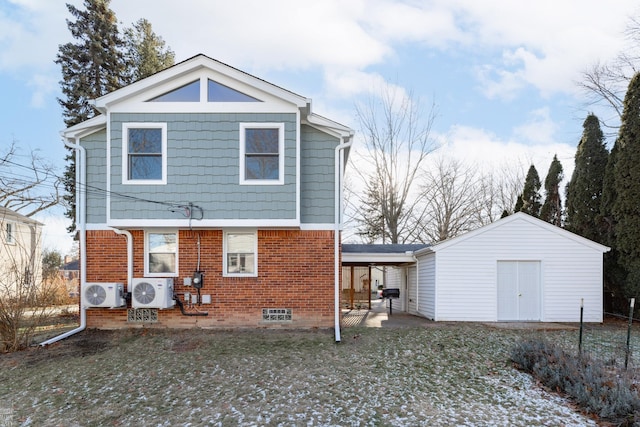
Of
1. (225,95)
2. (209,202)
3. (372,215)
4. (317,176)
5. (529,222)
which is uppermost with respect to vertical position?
(225,95)

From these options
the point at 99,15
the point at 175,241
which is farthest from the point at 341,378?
the point at 99,15

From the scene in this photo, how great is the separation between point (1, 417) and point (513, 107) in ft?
65.6

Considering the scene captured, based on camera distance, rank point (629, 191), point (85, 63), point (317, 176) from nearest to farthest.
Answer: point (317, 176) < point (629, 191) < point (85, 63)

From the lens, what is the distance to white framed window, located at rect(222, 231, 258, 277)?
9805 mm

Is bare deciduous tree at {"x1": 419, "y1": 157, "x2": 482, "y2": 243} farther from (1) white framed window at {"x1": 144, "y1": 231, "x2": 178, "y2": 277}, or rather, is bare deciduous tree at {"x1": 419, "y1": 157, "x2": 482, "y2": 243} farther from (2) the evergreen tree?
(1) white framed window at {"x1": 144, "y1": 231, "x2": 178, "y2": 277}

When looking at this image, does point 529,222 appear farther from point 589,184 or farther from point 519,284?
point 589,184

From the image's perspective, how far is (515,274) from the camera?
12.1 m

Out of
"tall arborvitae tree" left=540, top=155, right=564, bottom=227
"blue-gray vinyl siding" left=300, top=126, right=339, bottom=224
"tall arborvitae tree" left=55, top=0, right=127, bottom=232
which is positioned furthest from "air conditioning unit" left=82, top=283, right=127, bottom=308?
"tall arborvitae tree" left=540, top=155, right=564, bottom=227

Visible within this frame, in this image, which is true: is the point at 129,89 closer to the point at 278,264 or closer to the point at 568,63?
the point at 278,264

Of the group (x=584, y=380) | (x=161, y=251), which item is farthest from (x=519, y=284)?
(x=161, y=251)

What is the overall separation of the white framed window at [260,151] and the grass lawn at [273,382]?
3590 millimetres

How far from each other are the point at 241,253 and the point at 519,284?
8.24 metres

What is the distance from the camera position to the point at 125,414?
5363 millimetres

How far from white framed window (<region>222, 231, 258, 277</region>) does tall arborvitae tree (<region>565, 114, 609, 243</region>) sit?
11.7 m
